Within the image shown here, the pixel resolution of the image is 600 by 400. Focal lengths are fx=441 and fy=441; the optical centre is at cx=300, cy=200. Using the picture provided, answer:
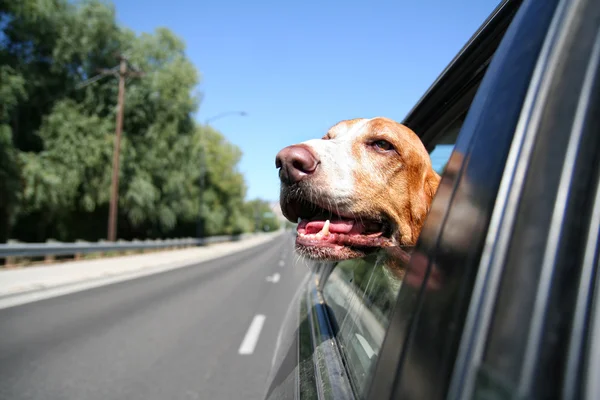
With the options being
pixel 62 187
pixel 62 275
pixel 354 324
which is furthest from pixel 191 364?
pixel 62 187

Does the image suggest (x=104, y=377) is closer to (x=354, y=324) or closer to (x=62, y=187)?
(x=354, y=324)

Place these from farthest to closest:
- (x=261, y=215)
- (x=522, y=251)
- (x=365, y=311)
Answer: (x=261, y=215) → (x=365, y=311) → (x=522, y=251)

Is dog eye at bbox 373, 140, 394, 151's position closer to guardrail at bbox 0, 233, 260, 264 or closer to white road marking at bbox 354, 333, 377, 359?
white road marking at bbox 354, 333, 377, 359

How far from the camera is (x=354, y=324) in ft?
5.87

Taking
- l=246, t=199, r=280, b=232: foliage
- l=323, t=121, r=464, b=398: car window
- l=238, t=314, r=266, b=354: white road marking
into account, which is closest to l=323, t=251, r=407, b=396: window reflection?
l=323, t=121, r=464, b=398: car window

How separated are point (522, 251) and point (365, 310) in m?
1.05

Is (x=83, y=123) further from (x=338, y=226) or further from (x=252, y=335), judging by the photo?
(x=338, y=226)

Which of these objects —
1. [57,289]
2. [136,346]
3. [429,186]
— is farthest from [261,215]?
[429,186]

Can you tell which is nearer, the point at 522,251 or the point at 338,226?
the point at 522,251

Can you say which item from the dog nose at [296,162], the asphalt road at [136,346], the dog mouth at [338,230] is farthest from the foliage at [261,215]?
the dog nose at [296,162]

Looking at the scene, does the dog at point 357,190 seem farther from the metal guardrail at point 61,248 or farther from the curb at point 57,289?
the metal guardrail at point 61,248

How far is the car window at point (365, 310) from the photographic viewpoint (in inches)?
55.5

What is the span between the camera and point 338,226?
2123 mm

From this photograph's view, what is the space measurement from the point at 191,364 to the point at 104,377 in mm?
931
